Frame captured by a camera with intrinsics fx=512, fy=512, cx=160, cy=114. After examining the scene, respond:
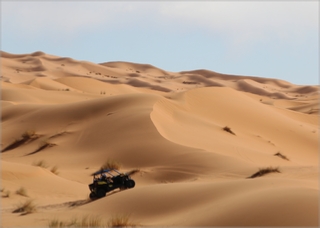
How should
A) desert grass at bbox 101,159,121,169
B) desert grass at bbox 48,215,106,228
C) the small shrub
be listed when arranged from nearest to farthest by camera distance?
desert grass at bbox 48,215,106,228 → the small shrub → desert grass at bbox 101,159,121,169

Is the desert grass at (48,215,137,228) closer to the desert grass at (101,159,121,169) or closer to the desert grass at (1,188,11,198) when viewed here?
the desert grass at (1,188,11,198)

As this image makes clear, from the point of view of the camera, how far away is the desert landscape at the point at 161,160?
7879 millimetres

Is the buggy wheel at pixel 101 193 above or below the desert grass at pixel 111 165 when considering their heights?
below

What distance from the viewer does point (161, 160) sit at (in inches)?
624

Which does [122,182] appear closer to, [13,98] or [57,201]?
[57,201]

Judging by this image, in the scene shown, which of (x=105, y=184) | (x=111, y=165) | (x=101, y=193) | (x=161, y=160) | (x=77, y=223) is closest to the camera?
(x=77, y=223)

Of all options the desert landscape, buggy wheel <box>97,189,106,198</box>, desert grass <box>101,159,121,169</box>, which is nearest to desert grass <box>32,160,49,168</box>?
the desert landscape

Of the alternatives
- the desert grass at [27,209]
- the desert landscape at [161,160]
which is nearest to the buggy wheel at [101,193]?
the desert landscape at [161,160]

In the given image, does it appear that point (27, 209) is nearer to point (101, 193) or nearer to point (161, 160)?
point (101, 193)

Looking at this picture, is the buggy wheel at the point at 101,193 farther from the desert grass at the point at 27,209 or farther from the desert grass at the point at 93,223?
the desert grass at the point at 93,223

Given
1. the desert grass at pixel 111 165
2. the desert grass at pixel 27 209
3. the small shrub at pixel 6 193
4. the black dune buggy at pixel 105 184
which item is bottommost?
the desert grass at pixel 27 209

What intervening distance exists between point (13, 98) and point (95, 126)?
13015 mm

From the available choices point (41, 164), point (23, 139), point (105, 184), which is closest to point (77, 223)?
point (105, 184)

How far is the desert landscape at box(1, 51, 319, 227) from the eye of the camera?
788cm
